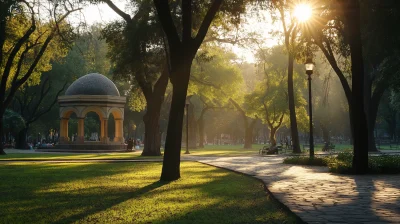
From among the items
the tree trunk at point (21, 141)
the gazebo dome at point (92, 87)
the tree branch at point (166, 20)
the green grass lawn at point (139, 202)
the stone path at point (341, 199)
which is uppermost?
the gazebo dome at point (92, 87)

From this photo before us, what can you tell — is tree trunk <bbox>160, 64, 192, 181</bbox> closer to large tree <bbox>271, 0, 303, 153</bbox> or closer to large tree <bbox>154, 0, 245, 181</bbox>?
large tree <bbox>154, 0, 245, 181</bbox>

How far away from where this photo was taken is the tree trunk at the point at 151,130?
109 feet

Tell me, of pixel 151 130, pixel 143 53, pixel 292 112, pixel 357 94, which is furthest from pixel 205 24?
pixel 151 130

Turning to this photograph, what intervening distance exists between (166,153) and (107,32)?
19189 millimetres

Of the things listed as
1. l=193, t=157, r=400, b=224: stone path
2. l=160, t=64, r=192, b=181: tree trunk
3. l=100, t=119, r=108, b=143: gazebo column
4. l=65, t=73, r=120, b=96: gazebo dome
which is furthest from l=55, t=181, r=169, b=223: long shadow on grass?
l=65, t=73, r=120, b=96: gazebo dome

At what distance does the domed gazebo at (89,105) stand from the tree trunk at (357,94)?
111ft

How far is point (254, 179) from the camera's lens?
13867 mm

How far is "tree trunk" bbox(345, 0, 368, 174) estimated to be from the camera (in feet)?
49.0

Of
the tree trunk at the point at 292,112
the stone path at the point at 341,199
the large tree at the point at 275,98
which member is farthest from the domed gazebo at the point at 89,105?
the stone path at the point at 341,199

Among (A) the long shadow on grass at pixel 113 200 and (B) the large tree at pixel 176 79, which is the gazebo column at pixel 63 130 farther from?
(A) the long shadow on grass at pixel 113 200

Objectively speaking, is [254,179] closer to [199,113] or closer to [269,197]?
[269,197]

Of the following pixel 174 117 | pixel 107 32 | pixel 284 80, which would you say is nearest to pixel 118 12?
pixel 107 32

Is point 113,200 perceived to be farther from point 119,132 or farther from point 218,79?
point 119,132

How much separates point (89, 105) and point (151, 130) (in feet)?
48.5
